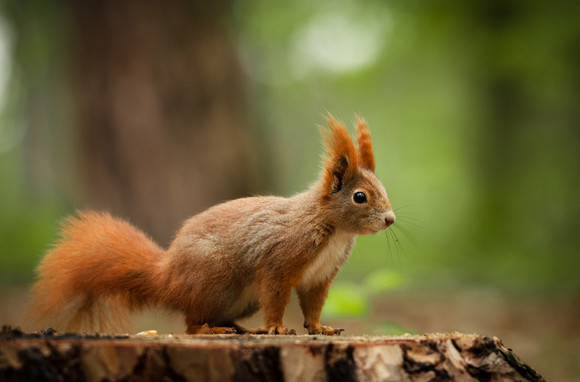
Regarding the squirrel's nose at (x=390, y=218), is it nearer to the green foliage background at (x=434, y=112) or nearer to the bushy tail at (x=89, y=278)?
the bushy tail at (x=89, y=278)

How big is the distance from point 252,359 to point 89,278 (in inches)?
46.6

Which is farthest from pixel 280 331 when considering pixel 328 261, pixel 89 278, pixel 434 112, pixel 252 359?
pixel 434 112

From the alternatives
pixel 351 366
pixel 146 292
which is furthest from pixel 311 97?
pixel 351 366

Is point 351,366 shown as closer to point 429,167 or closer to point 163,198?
point 163,198

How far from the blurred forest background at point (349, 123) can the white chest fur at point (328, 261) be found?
0.38 m

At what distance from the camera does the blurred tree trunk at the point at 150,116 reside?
4715mm

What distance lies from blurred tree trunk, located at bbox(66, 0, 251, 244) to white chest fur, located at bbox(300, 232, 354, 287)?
232 cm

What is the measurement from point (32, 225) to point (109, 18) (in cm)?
786

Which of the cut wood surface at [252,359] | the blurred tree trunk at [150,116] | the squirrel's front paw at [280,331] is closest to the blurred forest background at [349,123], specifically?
the blurred tree trunk at [150,116]

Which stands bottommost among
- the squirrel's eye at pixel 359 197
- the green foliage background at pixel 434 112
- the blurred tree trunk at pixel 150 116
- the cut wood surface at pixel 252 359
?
the cut wood surface at pixel 252 359

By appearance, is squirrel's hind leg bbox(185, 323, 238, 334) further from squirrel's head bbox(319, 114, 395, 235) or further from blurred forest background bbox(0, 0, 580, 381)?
blurred forest background bbox(0, 0, 580, 381)

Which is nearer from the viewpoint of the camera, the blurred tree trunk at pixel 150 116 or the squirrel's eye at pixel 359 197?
the squirrel's eye at pixel 359 197

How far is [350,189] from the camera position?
2.50 metres

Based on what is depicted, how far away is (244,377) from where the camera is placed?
1556mm
